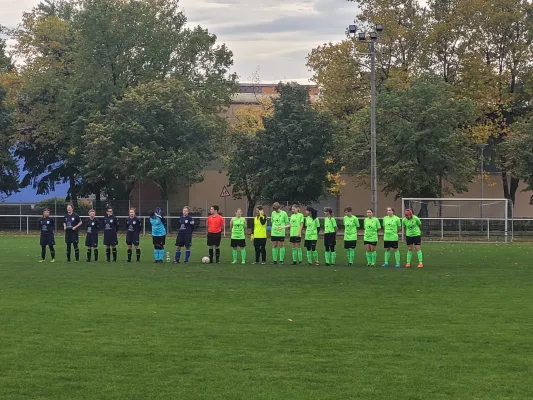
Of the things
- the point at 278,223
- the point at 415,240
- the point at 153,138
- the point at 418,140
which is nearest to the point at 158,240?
the point at 278,223

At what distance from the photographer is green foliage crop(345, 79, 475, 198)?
4216cm

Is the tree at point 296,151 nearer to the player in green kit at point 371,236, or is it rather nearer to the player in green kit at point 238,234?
the player in green kit at point 238,234

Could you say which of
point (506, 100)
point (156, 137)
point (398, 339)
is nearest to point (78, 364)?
point (398, 339)

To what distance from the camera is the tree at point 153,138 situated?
45031 millimetres

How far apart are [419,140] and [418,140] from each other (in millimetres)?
90

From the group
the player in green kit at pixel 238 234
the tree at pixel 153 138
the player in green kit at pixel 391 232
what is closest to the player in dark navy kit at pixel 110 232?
the player in green kit at pixel 238 234

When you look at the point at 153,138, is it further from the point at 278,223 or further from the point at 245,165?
the point at 278,223

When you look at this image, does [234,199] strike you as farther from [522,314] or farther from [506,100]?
[522,314]

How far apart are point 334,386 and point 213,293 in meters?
8.34

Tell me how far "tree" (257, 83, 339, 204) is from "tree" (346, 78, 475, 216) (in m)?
1.78

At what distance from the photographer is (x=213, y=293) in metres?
16.4

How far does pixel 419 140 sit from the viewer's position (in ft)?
139

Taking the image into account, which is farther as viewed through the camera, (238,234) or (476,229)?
(476,229)

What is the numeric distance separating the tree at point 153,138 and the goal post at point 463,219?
13.5 metres
